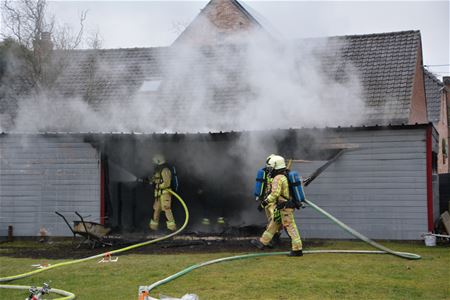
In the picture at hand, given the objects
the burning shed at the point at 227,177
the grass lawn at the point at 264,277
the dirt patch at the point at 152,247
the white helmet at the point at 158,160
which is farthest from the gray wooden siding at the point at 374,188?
the white helmet at the point at 158,160

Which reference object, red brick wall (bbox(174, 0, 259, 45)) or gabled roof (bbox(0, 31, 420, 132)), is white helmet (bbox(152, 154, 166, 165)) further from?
red brick wall (bbox(174, 0, 259, 45))

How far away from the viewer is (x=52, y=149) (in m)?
13.6

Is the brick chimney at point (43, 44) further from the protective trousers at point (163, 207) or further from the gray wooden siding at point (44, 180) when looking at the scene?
the protective trousers at point (163, 207)

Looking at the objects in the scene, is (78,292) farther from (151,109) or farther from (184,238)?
(151,109)

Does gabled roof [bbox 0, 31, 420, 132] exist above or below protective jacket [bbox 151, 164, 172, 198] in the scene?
above

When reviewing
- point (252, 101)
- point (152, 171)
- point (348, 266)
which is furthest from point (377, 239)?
point (152, 171)

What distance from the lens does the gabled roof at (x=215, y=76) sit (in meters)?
15.6

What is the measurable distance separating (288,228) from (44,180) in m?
6.57

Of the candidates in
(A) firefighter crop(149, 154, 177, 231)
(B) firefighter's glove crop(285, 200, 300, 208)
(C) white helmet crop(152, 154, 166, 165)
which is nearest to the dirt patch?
(A) firefighter crop(149, 154, 177, 231)

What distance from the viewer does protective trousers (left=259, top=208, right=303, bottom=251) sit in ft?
32.8

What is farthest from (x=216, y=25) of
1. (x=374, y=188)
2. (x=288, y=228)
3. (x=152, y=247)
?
(x=288, y=228)

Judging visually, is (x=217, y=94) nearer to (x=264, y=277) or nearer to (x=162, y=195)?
(x=162, y=195)

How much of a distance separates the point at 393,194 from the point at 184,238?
4722mm

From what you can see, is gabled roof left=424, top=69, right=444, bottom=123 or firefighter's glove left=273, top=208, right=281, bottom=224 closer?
firefighter's glove left=273, top=208, right=281, bottom=224
